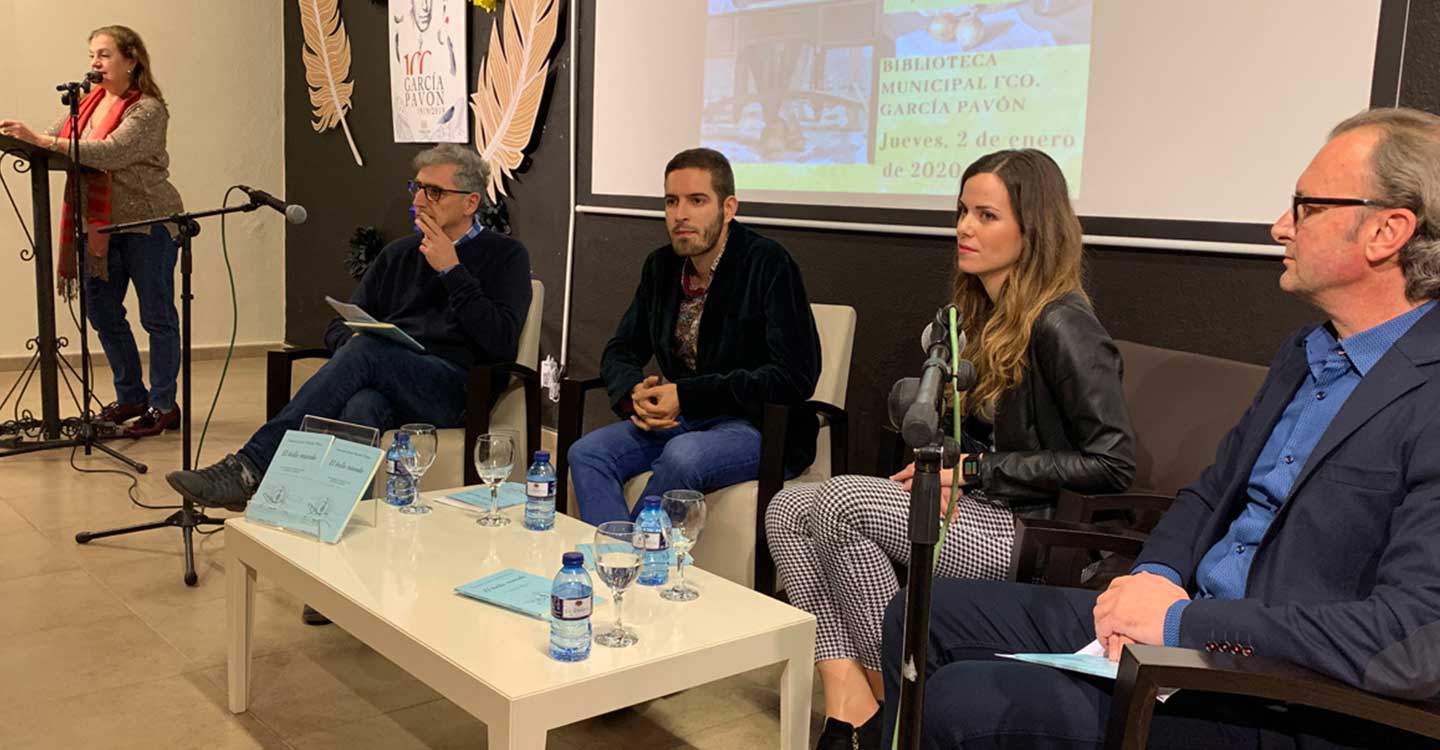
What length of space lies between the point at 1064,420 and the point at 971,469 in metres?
0.26

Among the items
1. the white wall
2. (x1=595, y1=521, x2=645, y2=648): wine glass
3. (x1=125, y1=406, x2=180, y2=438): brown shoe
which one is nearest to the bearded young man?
(x1=595, y1=521, x2=645, y2=648): wine glass

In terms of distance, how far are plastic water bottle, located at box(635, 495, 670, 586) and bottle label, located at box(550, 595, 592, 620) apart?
302mm

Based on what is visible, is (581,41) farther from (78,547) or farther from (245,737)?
(245,737)

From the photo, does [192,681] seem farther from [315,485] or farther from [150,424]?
[150,424]

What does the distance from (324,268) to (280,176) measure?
2.81 ft

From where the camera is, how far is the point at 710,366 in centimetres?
307

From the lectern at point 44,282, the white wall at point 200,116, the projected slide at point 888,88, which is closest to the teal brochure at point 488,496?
the projected slide at point 888,88

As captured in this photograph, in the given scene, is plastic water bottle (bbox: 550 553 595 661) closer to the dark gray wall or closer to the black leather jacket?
the black leather jacket

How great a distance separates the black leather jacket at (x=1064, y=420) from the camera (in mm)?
2119

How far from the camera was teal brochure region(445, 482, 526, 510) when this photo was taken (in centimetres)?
255

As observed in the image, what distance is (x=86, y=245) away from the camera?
4727 millimetres

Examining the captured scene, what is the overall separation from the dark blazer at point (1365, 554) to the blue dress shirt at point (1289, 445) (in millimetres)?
37

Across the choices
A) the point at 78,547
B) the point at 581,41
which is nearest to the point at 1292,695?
the point at 78,547

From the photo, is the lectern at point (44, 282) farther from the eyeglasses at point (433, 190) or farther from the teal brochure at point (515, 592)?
the teal brochure at point (515, 592)
